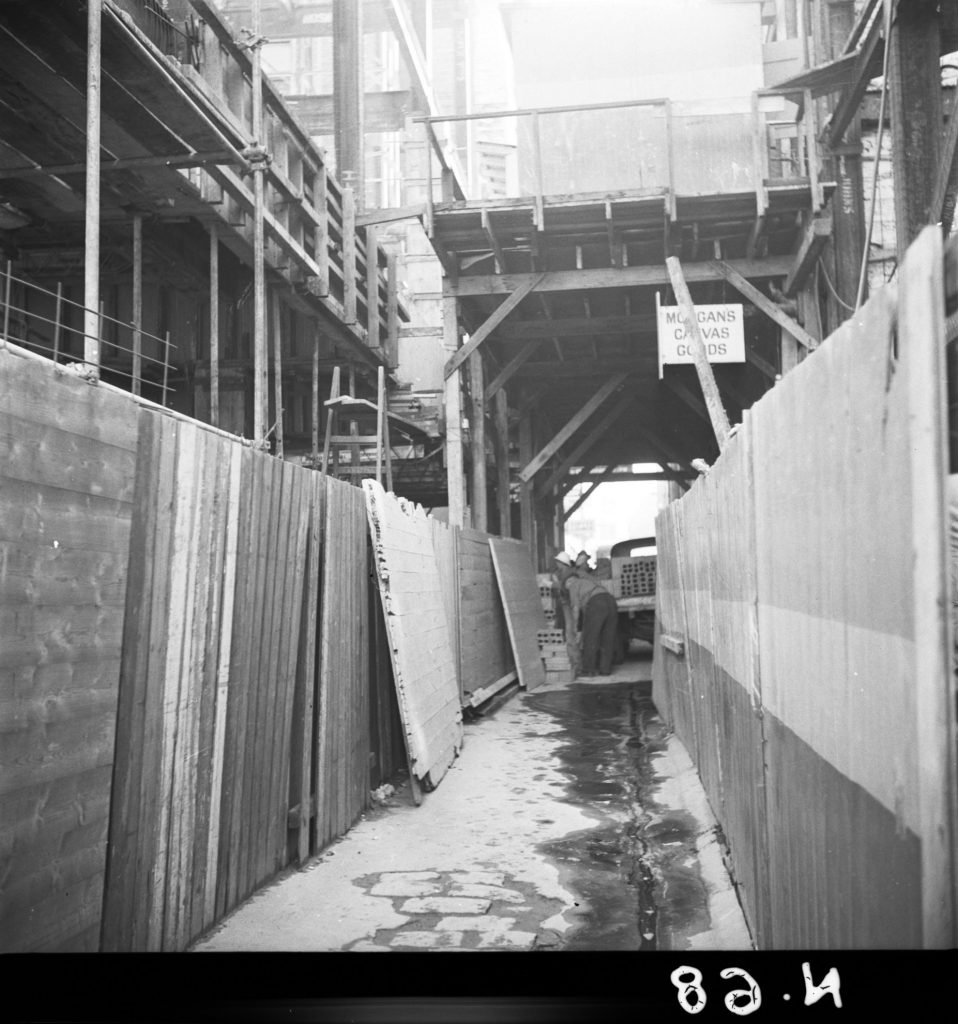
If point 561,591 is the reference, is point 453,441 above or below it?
above

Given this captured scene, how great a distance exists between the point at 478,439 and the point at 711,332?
14.2 ft

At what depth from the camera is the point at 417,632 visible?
28.8 feet

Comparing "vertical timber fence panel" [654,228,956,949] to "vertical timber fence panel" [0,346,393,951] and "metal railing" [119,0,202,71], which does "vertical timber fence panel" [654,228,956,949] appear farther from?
"metal railing" [119,0,202,71]

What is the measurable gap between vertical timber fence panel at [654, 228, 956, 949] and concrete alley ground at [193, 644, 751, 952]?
2.76 ft

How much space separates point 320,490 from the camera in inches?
261

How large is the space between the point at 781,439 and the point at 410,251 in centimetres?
2812

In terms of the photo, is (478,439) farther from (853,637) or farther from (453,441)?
(853,637)

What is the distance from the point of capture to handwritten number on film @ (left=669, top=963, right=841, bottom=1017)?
2.54m

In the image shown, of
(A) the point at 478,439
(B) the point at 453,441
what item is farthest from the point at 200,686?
(A) the point at 478,439

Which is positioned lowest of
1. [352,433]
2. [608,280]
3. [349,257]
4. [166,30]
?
[352,433]

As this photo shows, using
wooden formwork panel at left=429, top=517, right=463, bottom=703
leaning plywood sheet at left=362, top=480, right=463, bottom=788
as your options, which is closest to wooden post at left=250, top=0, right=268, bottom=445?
leaning plywood sheet at left=362, top=480, right=463, bottom=788

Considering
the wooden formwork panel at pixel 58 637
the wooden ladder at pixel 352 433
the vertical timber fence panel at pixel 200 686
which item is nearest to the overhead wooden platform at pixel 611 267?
the wooden ladder at pixel 352 433

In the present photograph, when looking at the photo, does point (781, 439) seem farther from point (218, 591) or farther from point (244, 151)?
point (244, 151)

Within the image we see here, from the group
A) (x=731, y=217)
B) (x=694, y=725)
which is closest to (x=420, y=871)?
(x=694, y=725)
